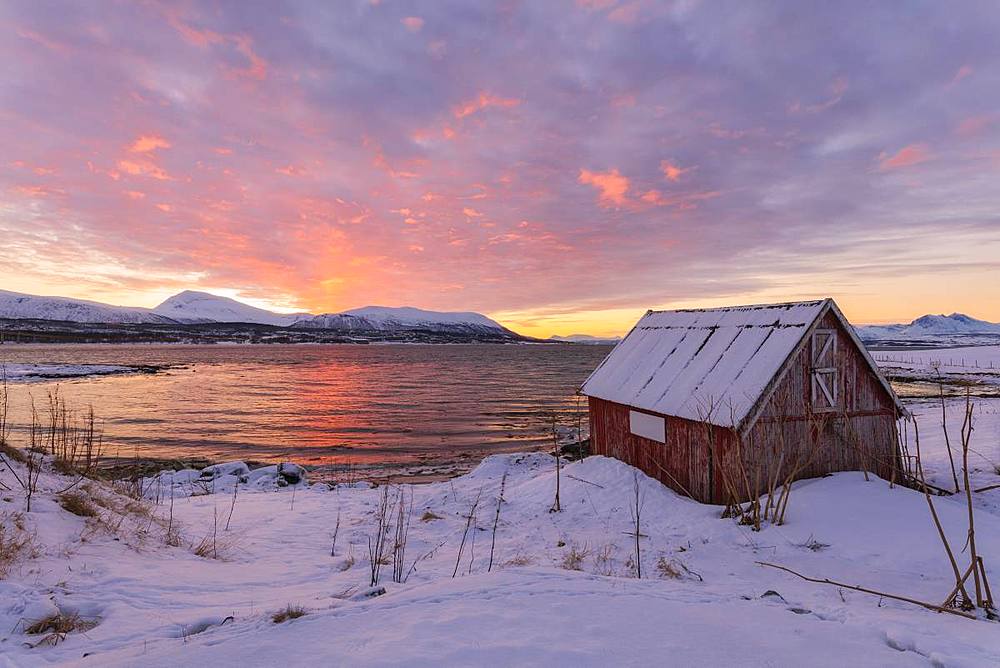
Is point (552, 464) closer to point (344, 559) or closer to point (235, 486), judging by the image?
point (235, 486)

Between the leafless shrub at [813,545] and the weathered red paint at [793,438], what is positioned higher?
the weathered red paint at [793,438]

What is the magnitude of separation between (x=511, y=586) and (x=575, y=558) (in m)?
2.77

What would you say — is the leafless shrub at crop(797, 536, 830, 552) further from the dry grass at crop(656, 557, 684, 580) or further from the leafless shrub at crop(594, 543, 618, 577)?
the leafless shrub at crop(594, 543, 618, 577)

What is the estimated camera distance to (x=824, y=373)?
13039mm

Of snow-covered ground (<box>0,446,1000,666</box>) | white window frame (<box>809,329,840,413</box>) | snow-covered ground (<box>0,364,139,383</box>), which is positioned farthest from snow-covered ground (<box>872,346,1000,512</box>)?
snow-covered ground (<box>0,364,139,383</box>)

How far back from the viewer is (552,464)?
21891 millimetres

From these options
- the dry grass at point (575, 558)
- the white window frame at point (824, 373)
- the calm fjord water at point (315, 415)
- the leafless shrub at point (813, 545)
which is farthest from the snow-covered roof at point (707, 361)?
the calm fjord water at point (315, 415)

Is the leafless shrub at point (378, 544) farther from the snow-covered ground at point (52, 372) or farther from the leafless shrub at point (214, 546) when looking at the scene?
the snow-covered ground at point (52, 372)

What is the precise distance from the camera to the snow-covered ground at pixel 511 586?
455 cm

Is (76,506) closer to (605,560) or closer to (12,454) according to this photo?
(12,454)

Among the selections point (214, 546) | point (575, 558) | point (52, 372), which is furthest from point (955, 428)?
point (52, 372)

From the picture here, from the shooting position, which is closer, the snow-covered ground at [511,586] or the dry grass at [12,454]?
the snow-covered ground at [511,586]

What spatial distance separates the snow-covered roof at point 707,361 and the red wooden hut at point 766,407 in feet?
0.12

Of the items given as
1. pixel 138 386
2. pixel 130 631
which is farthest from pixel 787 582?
pixel 138 386
